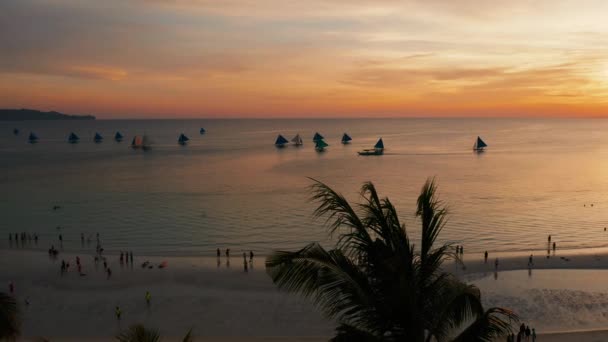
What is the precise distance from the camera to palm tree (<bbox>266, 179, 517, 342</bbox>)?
6039 mm

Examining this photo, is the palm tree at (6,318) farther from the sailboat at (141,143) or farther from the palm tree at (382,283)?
the sailboat at (141,143)

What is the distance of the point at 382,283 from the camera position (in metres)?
6.35

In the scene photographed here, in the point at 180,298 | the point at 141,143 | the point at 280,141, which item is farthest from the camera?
the point at 280,141

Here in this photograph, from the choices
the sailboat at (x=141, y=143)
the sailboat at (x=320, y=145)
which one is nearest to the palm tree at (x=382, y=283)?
the sailboat at (x=320, y=145)

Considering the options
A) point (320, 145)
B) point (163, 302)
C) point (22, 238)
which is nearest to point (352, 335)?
point (163, 302)

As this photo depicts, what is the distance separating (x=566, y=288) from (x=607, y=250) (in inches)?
541

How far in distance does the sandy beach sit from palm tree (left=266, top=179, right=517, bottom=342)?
16.3 meters

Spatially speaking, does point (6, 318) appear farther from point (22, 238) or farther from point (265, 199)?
point (265, 199)

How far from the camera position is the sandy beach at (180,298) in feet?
77.1

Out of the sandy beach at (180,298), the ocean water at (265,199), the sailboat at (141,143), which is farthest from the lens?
the sailboat at (141,143)

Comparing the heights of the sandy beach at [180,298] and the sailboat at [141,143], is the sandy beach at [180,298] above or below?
below

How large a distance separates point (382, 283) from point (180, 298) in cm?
2384

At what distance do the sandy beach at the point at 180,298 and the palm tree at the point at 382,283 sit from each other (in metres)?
16.3

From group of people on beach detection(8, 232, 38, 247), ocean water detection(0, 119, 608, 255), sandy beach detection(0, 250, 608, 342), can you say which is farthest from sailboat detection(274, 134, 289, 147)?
sandy beach detection(0, 250, 608, 342)
